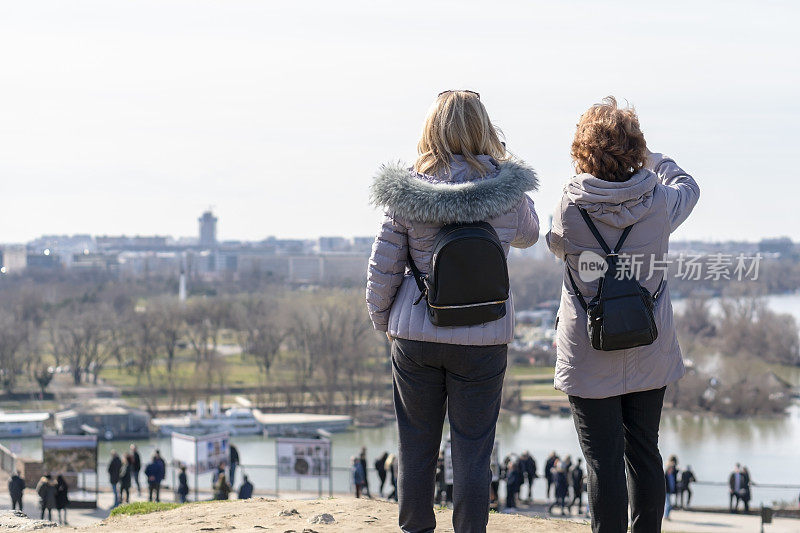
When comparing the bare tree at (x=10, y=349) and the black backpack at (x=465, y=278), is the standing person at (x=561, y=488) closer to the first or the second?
the black backpack at (x=465, y=278)

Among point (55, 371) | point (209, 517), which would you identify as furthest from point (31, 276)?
point (209, 517)

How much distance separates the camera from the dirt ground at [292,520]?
4.33 m

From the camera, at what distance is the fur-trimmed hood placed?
2984 mm

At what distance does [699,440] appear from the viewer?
32.0m

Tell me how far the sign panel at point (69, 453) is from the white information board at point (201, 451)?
1173mm

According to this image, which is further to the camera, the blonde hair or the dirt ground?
the dirt ground

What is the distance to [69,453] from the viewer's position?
14.9 metres

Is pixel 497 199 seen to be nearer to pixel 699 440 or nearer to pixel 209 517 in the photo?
pixel 209 517

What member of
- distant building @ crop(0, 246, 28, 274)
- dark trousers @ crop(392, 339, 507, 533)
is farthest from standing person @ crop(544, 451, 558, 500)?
distant building @ crop(0, 246, 28, 274)

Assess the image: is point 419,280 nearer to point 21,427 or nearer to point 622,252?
point 622,252

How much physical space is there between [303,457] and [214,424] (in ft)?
70.3

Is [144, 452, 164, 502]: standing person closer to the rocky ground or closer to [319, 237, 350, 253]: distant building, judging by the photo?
the rocky ground

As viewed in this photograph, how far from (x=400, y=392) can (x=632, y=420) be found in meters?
0.65

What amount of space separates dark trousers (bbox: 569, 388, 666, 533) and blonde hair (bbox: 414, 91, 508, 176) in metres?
0.73
